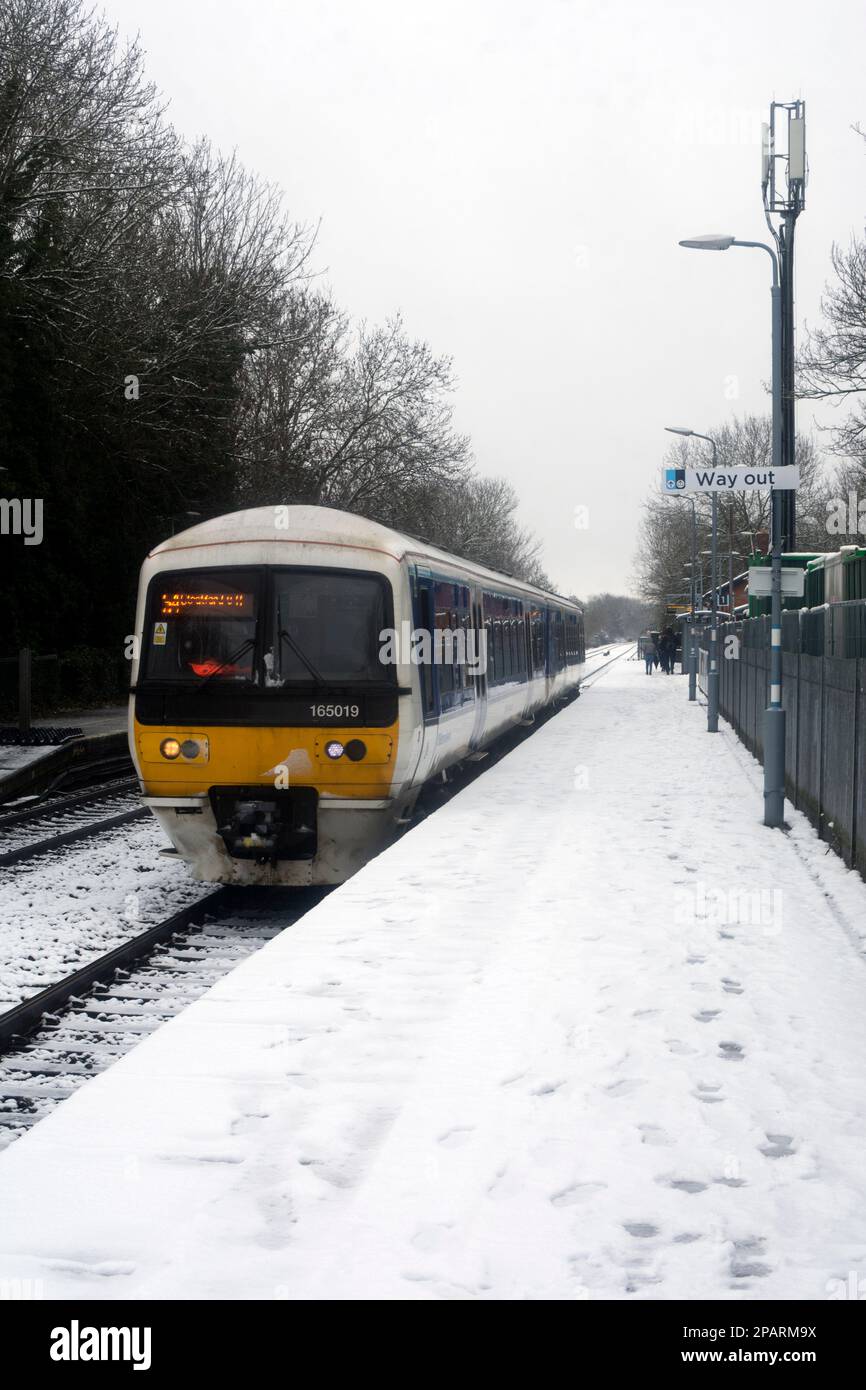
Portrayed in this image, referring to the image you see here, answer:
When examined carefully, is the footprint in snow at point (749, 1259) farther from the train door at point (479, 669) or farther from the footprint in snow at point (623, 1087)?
the train door at point (479, 669)

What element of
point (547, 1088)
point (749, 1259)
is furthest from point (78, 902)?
point (749, 1259)

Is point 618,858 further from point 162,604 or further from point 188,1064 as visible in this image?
point 188,1064

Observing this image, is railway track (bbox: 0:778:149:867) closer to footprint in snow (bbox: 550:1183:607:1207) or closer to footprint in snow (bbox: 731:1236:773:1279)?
footprint in snow (bbox: 550:1183:607:1207)

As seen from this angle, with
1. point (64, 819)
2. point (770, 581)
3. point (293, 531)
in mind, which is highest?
point (293, 531)

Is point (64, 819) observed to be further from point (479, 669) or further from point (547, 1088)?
point (547, 1088)

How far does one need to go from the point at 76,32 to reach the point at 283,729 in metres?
17.7

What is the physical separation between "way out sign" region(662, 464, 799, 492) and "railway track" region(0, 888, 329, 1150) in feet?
15.8

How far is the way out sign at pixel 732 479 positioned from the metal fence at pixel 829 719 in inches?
46.1

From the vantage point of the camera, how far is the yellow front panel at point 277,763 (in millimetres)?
9844

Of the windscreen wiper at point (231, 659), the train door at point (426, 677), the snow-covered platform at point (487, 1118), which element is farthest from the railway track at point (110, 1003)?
the train door at point (426, 677)

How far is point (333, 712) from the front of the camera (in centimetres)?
990

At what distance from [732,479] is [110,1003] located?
6.80 metres

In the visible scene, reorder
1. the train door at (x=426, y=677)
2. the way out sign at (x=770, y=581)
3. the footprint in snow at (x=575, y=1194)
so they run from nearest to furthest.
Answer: the footprint in snow at (x=575, y=1194), the train door at (x=426, y=677), the way out sign at (x=770, y=581)

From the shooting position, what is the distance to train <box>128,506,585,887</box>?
32.4ft
